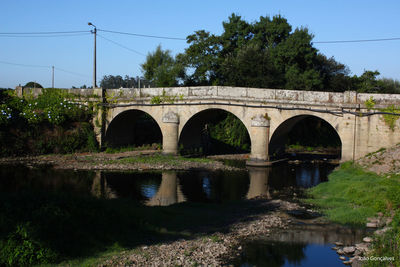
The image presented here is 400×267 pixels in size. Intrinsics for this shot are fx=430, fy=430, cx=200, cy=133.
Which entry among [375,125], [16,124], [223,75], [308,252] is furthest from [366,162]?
[16,124]

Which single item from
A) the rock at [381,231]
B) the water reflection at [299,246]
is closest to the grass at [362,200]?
the rock at [381,231]

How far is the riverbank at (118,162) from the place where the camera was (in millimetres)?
26672

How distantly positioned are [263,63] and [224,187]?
18350mm

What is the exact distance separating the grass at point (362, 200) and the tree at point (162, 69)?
84.4 ft

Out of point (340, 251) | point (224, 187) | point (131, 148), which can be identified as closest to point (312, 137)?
point (131, 148)

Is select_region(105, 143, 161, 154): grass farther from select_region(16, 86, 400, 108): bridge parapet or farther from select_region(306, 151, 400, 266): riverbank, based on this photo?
select_region(306, 151, 400, 266): riverbank

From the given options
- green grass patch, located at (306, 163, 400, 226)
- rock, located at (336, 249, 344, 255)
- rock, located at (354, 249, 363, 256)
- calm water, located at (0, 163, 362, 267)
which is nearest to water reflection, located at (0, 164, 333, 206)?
calm water, located at (0, 163, 362, 267)

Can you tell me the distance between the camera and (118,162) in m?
27.6

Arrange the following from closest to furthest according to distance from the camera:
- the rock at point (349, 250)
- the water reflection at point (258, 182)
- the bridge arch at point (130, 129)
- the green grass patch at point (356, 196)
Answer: the rock at point (349, 250) → the green grass patch at point (356, 196) → the water reflection at point (258, 182) → the bridge arch at point (130, 129)

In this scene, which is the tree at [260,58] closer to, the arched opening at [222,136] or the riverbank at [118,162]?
the arched opening at [222,136]

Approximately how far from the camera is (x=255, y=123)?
2761 cm

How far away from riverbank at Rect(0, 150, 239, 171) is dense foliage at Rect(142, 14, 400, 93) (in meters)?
11.0

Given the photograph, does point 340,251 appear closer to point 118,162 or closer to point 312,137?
point 118,162

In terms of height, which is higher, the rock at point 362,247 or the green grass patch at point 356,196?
the green grass patch at point 356,196
